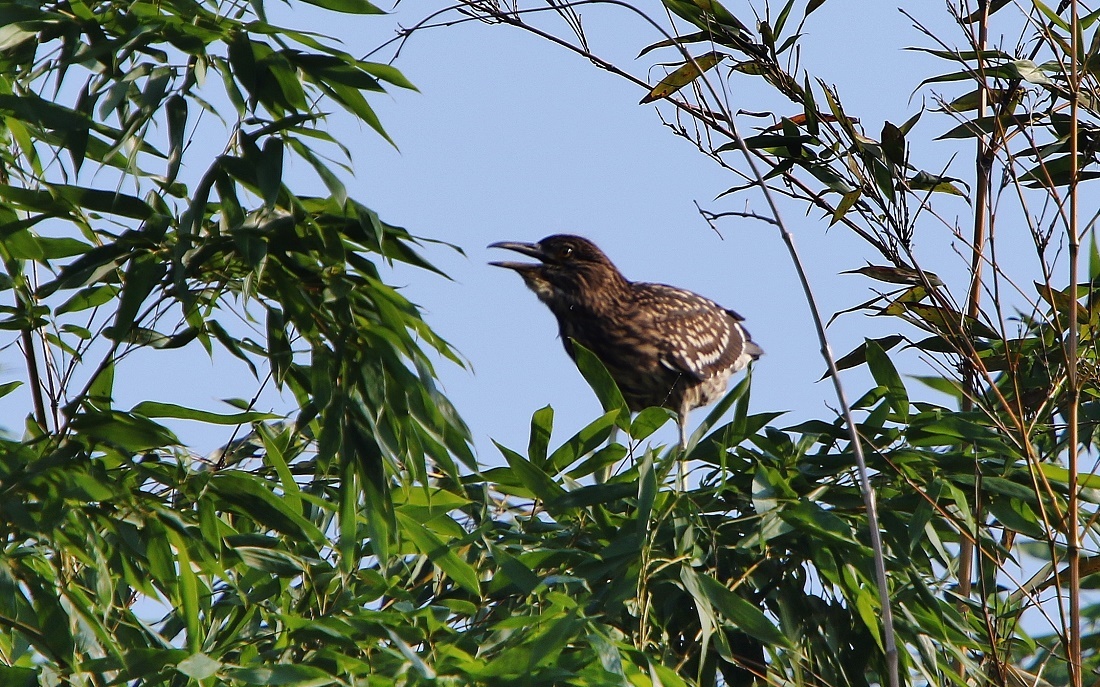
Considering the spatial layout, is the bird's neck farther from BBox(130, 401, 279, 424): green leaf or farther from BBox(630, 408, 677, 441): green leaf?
BBox(130, 401, 279, 424): green leaf

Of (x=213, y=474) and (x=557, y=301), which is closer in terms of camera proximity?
(x=213, y=474)

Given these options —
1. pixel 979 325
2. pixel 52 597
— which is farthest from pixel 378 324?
pixel 979 325

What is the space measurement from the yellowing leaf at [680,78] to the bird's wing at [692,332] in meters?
3.07

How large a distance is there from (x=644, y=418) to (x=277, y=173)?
46.7 inches

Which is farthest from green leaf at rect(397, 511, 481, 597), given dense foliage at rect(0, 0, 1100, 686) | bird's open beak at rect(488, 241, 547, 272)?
bird's open beak at rect(488, 241, 547, 272)

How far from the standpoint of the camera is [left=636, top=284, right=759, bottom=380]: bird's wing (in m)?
6.30

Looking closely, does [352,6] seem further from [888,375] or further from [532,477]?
[888,375]

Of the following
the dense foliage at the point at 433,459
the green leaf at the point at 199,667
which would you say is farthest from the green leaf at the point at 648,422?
the green leaf at the point at 199,667

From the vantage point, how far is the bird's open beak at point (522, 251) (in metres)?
6.16

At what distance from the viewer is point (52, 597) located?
2.92 m

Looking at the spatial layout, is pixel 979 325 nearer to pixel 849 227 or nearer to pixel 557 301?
pixel 849 227

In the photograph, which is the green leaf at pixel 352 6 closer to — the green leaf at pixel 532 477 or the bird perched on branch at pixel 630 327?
the green leaf at pixel 532 477

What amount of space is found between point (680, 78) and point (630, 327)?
3.15 meters

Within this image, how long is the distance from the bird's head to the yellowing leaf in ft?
10.2
